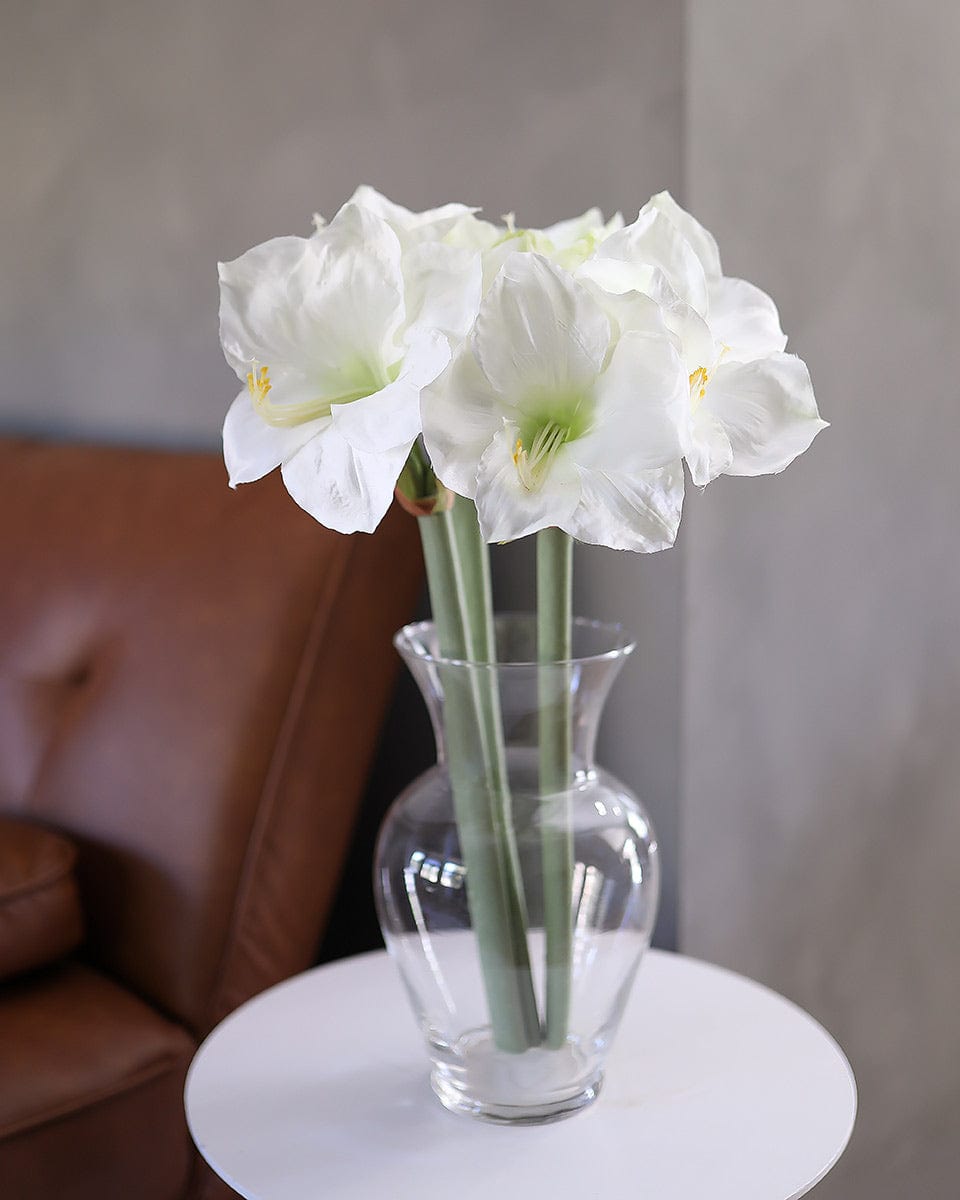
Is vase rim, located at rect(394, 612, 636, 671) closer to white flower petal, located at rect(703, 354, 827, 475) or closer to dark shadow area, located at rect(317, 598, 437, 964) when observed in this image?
white flower petal, located at rect(703, 354, 827, 475)

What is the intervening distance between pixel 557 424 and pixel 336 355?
5.1 inches

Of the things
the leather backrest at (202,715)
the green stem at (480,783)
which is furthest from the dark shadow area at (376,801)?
the green stem at (480,783)

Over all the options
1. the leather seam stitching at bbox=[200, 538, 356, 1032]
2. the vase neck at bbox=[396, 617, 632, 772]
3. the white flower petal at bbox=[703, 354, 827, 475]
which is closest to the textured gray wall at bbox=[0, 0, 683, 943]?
the leather seam stitching at bbox=[200, 538, 356, 1032]

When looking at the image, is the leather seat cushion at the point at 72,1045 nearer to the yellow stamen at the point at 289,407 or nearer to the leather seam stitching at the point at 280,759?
the leather seam stitching at the point at 280,759

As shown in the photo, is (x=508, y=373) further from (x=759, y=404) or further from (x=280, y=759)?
(x=280, y=759)

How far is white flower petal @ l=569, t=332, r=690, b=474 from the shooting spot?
0.58 m

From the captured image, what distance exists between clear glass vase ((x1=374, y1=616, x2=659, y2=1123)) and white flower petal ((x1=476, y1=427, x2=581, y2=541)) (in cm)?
19

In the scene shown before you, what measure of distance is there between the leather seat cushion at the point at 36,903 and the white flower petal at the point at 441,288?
694 mm

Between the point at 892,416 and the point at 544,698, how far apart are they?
1.88ft

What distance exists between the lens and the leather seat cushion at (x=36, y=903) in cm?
108

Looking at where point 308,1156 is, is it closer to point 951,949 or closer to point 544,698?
point 544,698

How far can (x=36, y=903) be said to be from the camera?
1.09 meters

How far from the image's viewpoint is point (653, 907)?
83cm

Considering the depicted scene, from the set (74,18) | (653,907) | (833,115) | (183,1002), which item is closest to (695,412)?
(653,907)
